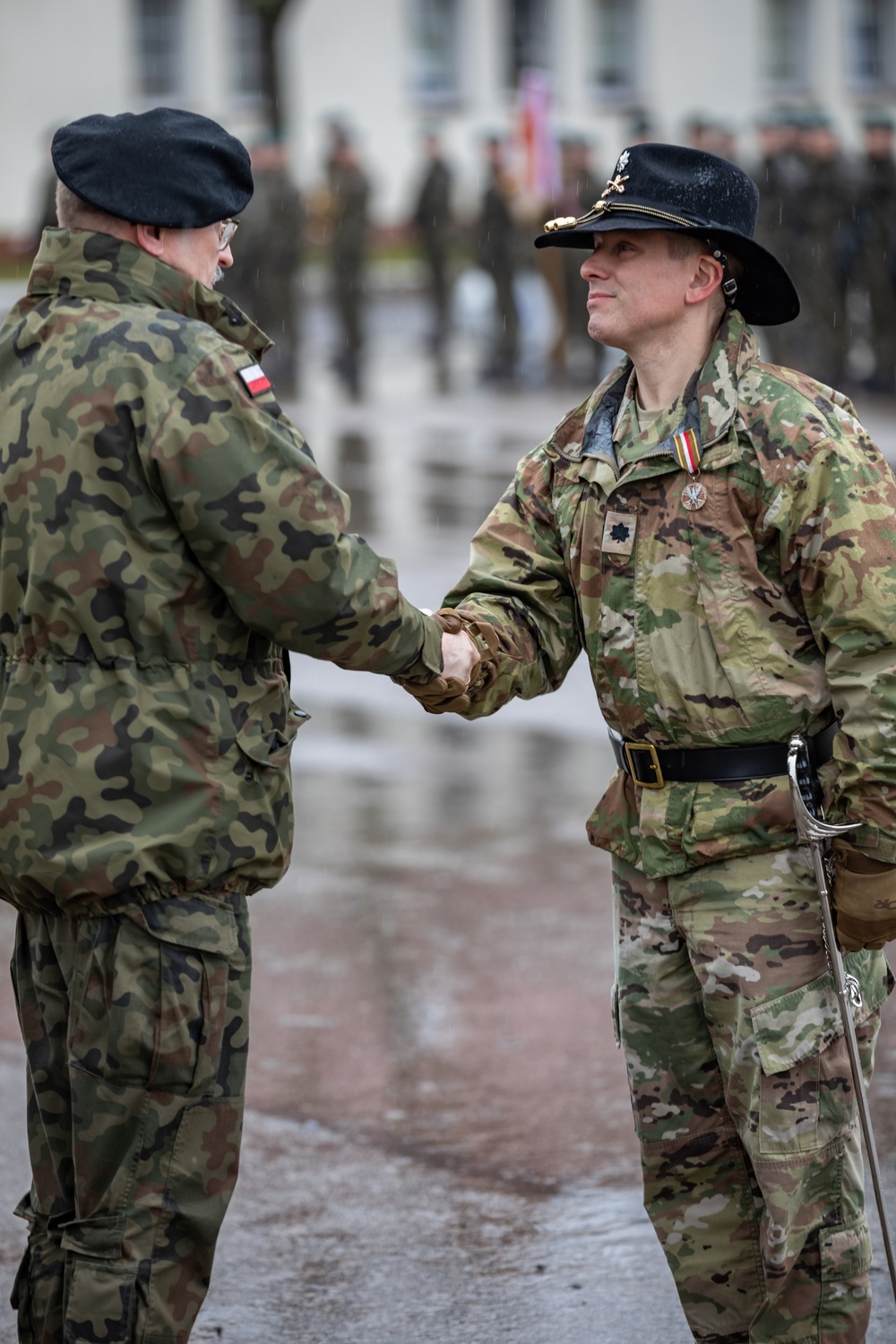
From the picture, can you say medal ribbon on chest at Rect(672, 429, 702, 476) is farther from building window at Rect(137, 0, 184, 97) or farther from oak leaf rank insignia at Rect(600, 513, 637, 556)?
building window at Rect(137, 0, 184, 97)

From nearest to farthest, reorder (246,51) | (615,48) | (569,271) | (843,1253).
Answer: (843,1253), (569,271), (246,51), (615,48)

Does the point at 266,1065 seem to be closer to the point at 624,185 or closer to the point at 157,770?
the point at 157,770

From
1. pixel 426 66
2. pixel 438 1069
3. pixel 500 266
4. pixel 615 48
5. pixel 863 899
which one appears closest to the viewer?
pixel 863 899

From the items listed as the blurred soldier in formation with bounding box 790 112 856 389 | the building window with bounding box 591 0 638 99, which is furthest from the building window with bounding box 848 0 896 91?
the blurred soldier in formation with bounding box 790 112 856 389

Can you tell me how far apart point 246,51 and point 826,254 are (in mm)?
24751

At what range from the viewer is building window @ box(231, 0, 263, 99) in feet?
131

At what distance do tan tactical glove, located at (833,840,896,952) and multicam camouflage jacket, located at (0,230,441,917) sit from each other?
0.95m

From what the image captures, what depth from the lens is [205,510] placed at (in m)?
3.02

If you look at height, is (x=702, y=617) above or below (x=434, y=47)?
below

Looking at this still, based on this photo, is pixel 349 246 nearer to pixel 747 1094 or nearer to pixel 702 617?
pixel 702 617

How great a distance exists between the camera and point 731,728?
3.42 metres

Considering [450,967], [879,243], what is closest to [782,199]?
[879,243]

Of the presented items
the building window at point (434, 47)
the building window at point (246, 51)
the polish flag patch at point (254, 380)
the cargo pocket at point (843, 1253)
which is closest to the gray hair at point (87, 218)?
the polish flag patch at point (254, 380)

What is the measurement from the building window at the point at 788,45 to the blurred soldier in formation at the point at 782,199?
26851 mm
